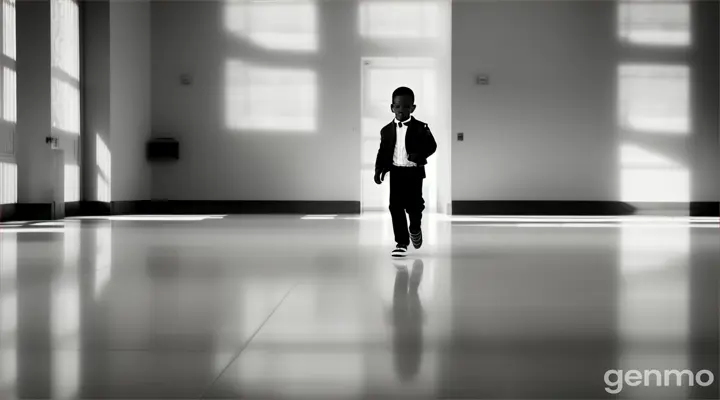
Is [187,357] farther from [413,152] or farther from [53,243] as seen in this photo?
Result: [53,243]

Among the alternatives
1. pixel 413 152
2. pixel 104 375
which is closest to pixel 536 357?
pixel 104 375

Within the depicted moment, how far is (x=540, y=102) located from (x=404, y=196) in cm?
834

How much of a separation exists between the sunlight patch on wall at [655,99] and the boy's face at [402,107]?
8863 millimetres

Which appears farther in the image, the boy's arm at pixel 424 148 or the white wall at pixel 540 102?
the white wall at pixel 540 102

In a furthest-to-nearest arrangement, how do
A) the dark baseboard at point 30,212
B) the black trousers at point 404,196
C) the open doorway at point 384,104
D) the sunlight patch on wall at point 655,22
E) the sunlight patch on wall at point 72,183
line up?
1. the open doorway at point 384,104
2. the sunlight patch on wall at point 655,22
3. the sunlight patch on wall at point 72,183
4. the dark baseboard at point 30,212
5. the black trousers at point 404,196

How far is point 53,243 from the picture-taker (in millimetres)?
6410

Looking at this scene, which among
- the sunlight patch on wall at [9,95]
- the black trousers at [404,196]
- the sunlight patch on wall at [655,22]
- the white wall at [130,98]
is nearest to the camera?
the black trousers at [404,196]

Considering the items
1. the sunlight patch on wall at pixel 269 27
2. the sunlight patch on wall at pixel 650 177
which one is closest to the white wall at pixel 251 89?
the sunlight patch on wall at pixel 269 27

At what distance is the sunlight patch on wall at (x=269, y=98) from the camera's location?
1345 centimetres

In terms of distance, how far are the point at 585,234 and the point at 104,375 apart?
662 cm

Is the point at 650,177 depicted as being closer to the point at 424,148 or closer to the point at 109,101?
the point at 109,101

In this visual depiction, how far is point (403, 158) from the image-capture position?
17.5 ft

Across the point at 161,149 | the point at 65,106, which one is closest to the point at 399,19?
the point at 161,149

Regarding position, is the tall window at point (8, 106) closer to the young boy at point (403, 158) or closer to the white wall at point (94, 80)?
the white wall at point (94, 80)
